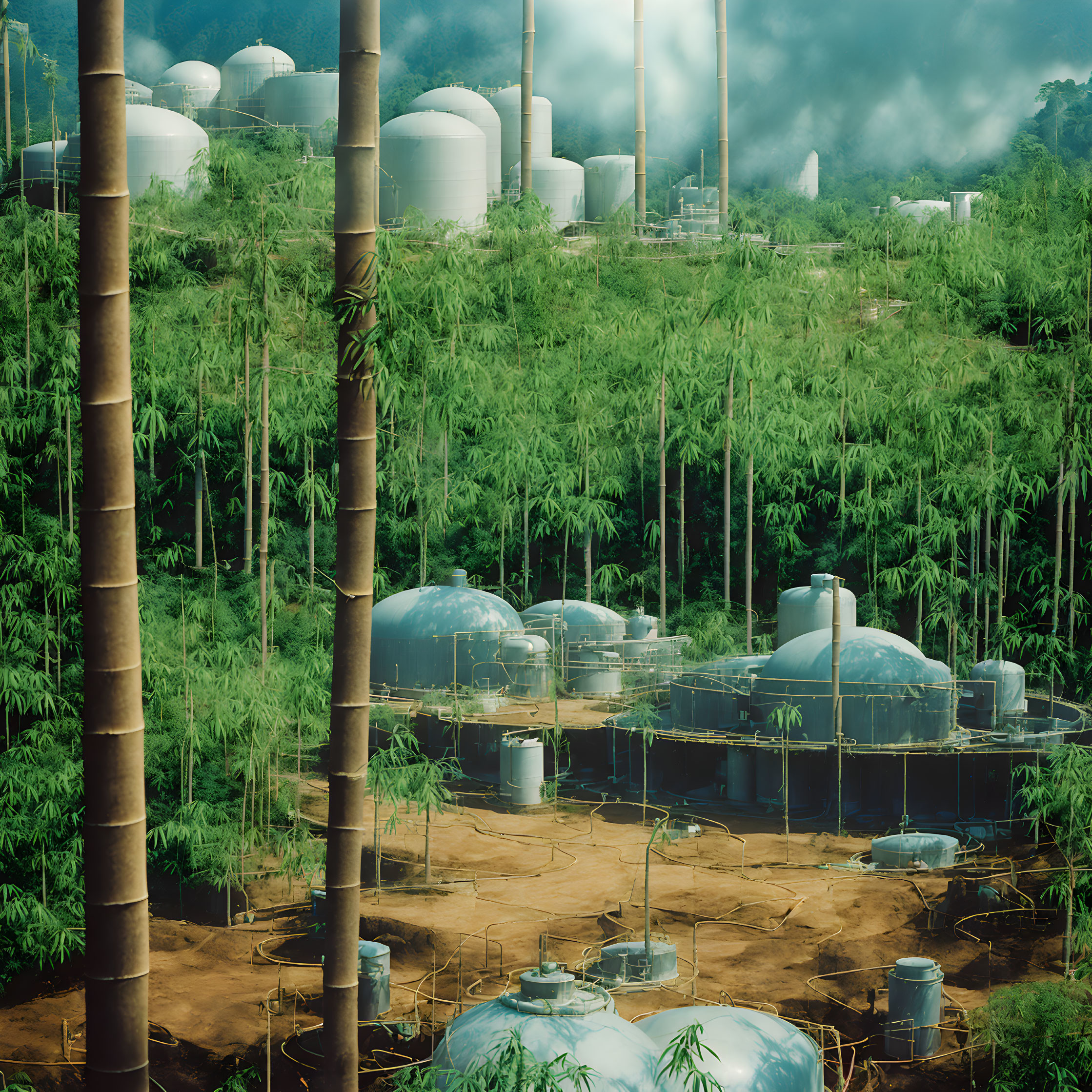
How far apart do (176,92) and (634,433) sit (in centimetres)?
3370

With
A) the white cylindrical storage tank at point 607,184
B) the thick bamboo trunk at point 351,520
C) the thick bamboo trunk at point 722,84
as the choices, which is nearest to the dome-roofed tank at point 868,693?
the thick bamboo trunk at point 351,520

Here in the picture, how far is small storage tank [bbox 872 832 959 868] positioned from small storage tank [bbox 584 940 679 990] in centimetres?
567

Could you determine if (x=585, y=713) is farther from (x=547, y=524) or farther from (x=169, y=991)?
(x=169, y=991)

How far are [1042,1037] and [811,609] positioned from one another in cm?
1295

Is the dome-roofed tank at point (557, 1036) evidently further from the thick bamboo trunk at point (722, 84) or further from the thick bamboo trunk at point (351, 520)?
the thick bamboo trunk at point (722, 84)

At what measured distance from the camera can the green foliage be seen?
33.3 feet

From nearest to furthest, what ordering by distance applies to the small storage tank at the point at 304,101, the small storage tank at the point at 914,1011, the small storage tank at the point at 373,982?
the small storage tank at the point at 914,1011 < the small storage tank at the point at 373,982 < the small storage tank at the point at 304,101

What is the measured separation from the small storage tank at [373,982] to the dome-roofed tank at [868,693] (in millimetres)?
9149

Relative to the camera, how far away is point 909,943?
14773mm

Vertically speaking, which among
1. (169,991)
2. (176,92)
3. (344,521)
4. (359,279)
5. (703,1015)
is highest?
(176,92)

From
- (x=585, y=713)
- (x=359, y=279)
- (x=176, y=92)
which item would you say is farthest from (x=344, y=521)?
(x=176, y=92)

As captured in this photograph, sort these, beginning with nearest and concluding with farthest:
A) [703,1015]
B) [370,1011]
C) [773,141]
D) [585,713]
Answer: [703,1015] → [370,1011] → [585,713] → [773,141]

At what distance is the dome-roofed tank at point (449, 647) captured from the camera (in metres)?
23.7

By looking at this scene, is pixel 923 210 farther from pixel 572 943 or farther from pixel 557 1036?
pixel 557 1036
